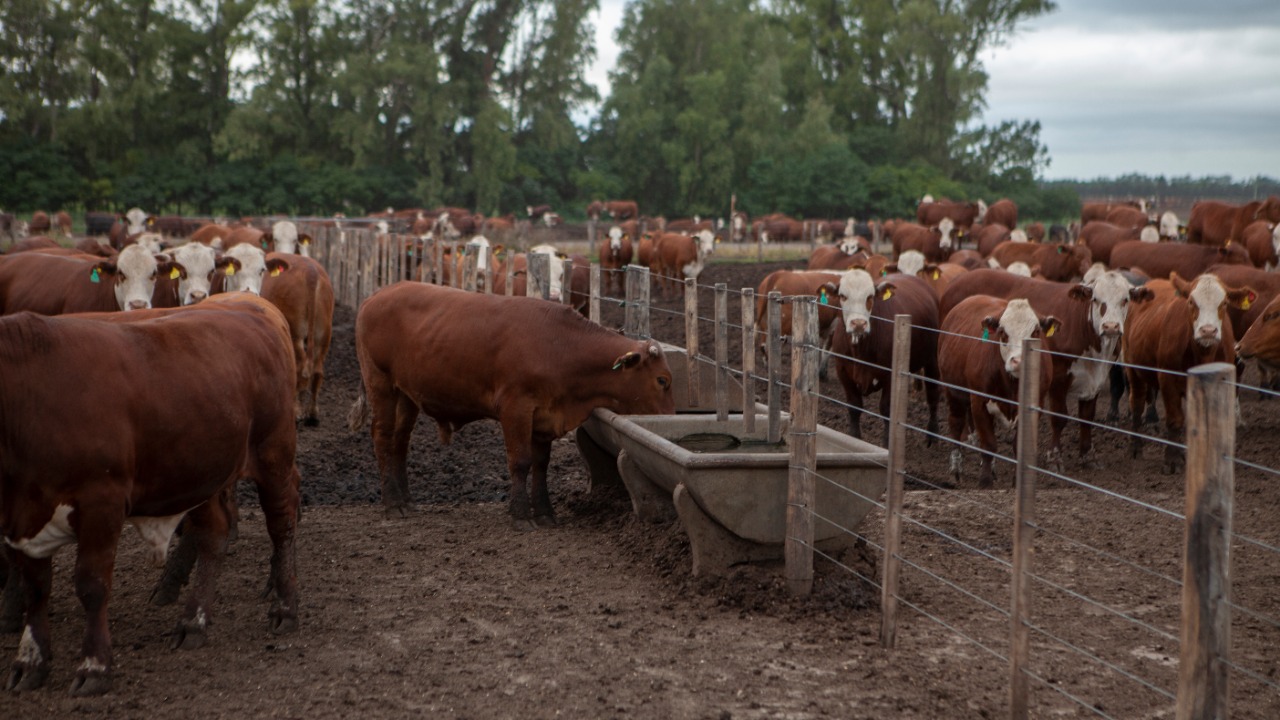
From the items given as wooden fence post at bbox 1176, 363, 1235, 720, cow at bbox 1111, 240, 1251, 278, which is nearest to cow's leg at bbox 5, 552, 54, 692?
wooden fence post at bbox 1176, 363, 1235, 720

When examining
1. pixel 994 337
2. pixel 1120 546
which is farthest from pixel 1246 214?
pixel 1120 546

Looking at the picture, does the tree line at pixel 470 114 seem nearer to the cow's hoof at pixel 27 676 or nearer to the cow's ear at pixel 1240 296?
the cow's ear at pixel 1240 296

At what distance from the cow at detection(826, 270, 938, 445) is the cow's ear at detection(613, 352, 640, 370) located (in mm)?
3358

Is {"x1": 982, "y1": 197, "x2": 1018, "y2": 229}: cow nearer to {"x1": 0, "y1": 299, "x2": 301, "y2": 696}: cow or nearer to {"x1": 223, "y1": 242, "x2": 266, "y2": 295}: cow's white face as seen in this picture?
{"x1": 223, "y1": 242, "x2": 266, "y2": 295}: cow's white face

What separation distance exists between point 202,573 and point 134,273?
569cm

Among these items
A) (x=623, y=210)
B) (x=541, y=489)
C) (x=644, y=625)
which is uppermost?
(x=623, y=210)

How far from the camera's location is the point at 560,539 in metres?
7.28

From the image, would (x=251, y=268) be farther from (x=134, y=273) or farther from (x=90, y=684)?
Answer: (x=90, y=684)

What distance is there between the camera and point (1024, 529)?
13.6ft

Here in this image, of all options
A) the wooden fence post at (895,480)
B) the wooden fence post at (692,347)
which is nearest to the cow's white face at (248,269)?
the wooden fence post at (692,347)

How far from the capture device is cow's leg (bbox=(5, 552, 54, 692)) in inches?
183

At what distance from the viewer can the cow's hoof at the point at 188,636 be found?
5191mm

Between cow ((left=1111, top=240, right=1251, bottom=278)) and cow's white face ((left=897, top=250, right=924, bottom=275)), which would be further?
cow's white face ((left=897, top=250, right=924, bottom=275))

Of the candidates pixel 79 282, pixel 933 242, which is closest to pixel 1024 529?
pixel 79 282
